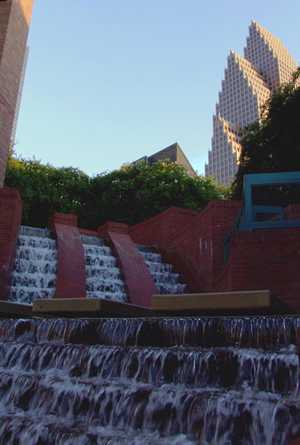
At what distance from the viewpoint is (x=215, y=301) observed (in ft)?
19.1

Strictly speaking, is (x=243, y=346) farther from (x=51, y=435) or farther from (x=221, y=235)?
(x=221, y=235)

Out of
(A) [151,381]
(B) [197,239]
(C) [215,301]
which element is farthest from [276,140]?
(A) [151,381]

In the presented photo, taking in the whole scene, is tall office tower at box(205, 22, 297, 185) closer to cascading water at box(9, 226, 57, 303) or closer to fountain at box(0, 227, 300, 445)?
cascading water at box(9, 226, 57, 303)

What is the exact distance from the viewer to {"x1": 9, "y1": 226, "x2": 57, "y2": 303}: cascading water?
39.1 ft

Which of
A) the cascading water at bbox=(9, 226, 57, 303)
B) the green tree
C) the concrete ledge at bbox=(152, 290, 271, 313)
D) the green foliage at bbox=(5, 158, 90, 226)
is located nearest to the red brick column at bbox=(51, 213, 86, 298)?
the cascading water at bbox=(9, 226, 57, 303)

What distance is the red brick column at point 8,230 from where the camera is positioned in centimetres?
1211

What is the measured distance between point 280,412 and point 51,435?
6.65ft

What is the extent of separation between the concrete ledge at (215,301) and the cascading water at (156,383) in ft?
1.00

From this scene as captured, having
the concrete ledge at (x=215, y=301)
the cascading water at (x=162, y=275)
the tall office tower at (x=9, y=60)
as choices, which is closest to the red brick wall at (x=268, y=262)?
the concrete ledge at (x=215, y=301)

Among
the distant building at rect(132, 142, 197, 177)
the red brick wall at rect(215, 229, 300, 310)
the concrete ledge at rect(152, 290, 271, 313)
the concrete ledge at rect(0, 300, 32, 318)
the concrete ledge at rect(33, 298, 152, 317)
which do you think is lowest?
the concrete ledge at rect(0, 300, 32, 318)

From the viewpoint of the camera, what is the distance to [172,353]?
5.02m

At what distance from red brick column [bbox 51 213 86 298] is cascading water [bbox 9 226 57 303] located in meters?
0.33

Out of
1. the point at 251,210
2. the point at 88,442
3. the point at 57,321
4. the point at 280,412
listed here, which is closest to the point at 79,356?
the point at 57,321

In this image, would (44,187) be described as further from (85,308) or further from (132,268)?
(85,308)
